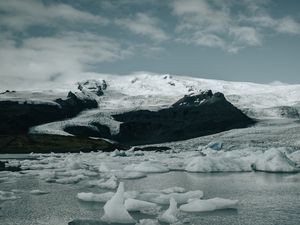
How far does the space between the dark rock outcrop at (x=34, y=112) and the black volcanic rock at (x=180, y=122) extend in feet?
58.6

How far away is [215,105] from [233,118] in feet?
30.1

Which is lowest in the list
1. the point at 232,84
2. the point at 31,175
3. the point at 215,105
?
the point at 31,175

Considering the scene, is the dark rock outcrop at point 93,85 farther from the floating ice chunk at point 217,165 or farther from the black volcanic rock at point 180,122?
the floating ice chunk at point 217,165

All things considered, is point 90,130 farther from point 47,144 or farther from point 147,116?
point 47,144

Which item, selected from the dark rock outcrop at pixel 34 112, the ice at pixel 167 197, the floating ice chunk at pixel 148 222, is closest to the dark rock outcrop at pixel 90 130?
the dark rock outcrop at pixel 34 112

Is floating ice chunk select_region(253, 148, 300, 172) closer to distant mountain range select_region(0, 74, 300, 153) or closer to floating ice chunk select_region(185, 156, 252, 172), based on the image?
floating ice chunk select_region(185, 156, 252, 172)

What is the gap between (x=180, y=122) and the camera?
11294 cm

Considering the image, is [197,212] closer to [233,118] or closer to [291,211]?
[291,211]

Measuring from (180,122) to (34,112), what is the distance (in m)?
38.9

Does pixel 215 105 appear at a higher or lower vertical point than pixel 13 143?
higher

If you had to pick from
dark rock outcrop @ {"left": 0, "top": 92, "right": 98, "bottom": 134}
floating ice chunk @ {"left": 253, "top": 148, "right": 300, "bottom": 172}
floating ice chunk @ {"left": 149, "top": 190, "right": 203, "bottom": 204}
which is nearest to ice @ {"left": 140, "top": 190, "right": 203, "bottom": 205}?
floating ice chunk @ {"left": 149, "top": 190, "right": 203, "bottom": 204}

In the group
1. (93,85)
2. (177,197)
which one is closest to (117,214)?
(177,197)

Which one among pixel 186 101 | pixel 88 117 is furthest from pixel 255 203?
pixel 186 101

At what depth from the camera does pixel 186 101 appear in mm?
129875
